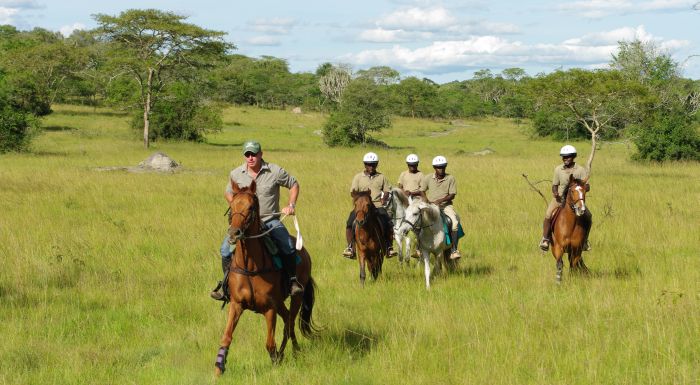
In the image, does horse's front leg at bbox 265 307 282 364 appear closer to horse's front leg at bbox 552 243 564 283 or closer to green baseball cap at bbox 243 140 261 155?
green baseball cap at bbox 243 140 261 155

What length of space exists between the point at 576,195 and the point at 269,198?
5175 mm

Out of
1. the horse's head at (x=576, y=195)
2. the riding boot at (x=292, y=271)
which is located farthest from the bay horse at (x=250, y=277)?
the horse's head at (x=576, y=195)

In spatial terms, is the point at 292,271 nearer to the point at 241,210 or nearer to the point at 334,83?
Answer: the point at 241,210

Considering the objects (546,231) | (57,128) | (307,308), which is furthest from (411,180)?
(57,128)

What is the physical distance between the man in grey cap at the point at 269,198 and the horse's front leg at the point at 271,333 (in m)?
0.40

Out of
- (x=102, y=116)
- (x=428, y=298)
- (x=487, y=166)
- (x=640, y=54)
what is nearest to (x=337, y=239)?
(x=428, y=298)

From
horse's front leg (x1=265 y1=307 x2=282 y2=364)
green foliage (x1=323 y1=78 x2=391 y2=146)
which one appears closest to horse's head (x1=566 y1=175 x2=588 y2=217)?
horse's front leg (x1=265 y1=307 x2=282 y2=364)

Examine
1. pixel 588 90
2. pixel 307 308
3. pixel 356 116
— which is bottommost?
pixel 307 308

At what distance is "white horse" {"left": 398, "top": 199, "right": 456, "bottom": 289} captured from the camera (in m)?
10.6

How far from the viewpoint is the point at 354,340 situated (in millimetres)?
7871

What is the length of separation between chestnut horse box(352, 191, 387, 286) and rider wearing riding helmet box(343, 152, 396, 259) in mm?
226

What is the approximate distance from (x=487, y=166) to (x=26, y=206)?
65.4 feet

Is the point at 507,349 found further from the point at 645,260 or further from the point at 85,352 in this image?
the point at 645,260

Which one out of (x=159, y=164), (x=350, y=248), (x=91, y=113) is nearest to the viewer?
(x=350, y=248)
